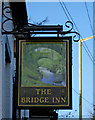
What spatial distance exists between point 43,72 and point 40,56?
13.9 inches

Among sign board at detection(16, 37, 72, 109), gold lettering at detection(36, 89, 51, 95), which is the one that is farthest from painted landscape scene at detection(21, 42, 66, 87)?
gold lettering at detection(36, 89, 51, 95)

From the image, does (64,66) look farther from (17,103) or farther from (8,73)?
(8,73)

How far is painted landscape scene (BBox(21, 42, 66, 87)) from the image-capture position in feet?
26.1

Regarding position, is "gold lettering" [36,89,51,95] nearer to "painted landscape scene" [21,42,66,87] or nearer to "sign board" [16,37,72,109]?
"sign board" [16,37,72,109]

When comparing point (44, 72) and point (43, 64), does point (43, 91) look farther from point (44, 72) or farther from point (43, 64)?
point (43, 64)

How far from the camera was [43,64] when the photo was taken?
8.02m

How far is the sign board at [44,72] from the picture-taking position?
7848 mm

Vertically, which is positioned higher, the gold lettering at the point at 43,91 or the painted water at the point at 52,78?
the painted water at the point at 52,78

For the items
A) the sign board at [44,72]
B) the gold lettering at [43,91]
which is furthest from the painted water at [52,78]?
the gold lettering at [43,91]

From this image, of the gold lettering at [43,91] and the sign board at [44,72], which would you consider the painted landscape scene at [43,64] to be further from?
the gold lettering at [43,91]

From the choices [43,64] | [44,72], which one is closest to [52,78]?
[44,72]

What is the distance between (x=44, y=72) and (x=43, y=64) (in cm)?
17

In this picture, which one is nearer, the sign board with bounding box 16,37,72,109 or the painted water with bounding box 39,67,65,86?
the sign board with bounding box 16,37,72,109

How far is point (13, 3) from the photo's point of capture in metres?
13.3
